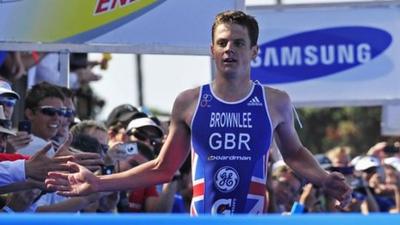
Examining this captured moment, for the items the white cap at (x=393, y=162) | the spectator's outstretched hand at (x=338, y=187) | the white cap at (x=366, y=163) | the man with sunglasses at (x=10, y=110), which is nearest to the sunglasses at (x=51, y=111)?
the man with sunglasses at (x=10, y=110)

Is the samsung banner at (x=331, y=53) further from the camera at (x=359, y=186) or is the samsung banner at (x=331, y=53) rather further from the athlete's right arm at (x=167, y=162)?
the athlete's right arm at (x=167, y=162)

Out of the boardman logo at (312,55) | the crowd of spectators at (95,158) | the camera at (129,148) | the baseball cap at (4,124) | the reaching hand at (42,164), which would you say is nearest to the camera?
the reaching hand at (42,164)

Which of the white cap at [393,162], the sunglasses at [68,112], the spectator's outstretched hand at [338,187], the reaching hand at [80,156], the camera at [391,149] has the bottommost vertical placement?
the white cap at [393,162]

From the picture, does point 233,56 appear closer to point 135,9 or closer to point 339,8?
point 135,9

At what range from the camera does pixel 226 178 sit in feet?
21.9

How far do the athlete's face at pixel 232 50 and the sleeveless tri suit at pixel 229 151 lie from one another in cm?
16

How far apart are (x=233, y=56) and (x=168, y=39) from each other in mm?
1621

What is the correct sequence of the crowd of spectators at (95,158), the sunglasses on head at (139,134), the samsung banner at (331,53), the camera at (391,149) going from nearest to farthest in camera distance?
1. the crowd of spectators at (95,158)
2. the sunglasses on head at (139,134)
3. the samsung banner at (331,53)
4. the camera at (391,149)

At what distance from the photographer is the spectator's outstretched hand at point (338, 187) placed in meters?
6.72

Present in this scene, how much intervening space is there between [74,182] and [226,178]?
0.82m

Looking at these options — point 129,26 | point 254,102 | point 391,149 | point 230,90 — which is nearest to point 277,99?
point 254,102

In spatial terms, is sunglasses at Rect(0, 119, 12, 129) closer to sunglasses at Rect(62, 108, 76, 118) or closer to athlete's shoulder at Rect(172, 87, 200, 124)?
sunglasses at Rect(62, 108, 76, 118)

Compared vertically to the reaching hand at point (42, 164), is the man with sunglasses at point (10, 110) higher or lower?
higher

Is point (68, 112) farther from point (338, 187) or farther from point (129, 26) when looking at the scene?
point (338, 187)
